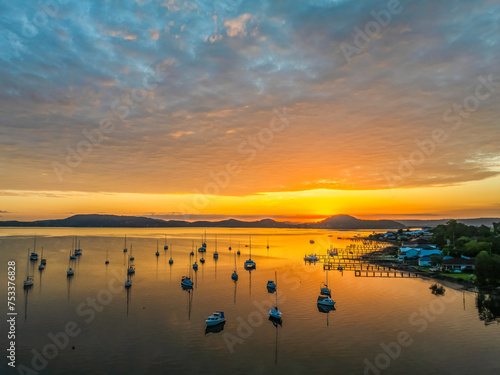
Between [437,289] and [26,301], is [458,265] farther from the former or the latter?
[26,301]

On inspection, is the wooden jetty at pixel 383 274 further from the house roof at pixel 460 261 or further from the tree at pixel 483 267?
the tree at pixel 483 267

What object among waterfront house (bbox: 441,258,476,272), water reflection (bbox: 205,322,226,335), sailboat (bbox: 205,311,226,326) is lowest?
water reflection (bbox: 205,322,226,335)

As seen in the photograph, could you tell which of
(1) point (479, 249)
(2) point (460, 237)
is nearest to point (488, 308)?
(1) point (479, 249)

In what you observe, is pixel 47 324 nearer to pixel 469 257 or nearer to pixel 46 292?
pixel 46 292

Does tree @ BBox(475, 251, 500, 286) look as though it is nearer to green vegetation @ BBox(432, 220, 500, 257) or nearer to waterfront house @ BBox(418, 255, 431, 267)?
green vegetation @ BBox(432, 220, 500, 257)

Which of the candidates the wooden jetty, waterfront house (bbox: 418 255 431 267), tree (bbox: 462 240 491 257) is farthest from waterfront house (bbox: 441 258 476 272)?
waterfront house (bbox: 418 255 431 267)

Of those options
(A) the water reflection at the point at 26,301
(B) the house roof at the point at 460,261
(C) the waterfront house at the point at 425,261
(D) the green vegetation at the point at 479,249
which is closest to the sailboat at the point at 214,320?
(A) the water reflection at the point at 26,301

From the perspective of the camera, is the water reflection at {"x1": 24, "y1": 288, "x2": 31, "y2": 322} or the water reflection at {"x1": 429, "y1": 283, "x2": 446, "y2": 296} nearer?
the water reflection at {"x1": 24, "y1": 288, "x2": 31, "y2": 322}
